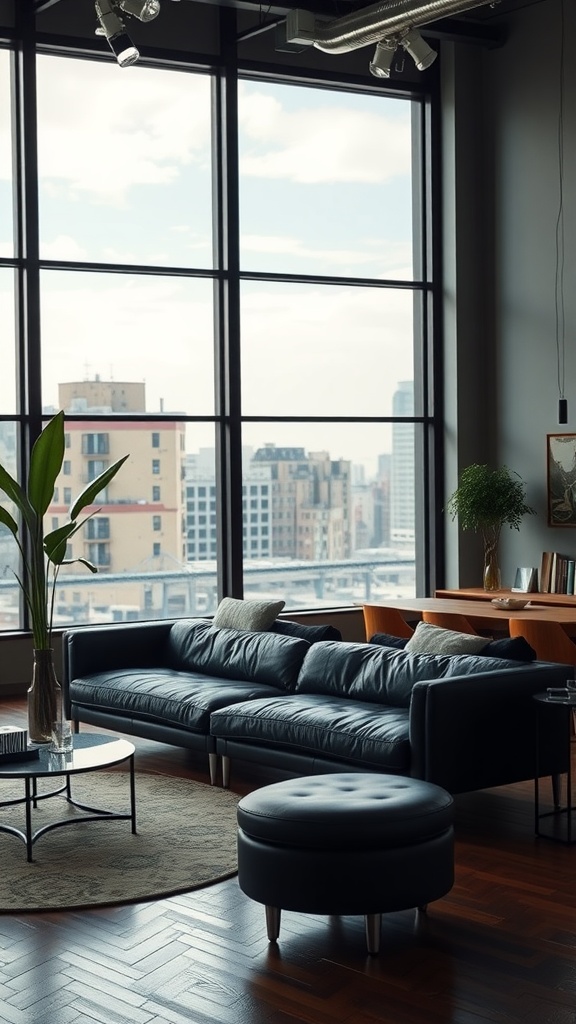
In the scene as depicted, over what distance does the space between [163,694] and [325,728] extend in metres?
1.28

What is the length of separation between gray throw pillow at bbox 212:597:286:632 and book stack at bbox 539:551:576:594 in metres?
3.61

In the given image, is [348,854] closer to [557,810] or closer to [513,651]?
[557,810]

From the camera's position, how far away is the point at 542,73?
10750 mm

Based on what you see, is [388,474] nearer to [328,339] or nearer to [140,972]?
[328,339]

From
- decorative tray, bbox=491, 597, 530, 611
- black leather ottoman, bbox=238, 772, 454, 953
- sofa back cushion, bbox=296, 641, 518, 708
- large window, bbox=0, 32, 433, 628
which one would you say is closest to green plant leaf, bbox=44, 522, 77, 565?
sofa back cushion, bbox=296, 641, 518, 708

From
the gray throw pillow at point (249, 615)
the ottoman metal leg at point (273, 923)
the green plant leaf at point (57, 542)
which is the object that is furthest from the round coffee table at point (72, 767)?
the gray throw pillow at point (249, 615)

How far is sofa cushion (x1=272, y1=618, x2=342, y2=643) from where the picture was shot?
277 inches

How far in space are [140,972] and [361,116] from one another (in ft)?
28.6

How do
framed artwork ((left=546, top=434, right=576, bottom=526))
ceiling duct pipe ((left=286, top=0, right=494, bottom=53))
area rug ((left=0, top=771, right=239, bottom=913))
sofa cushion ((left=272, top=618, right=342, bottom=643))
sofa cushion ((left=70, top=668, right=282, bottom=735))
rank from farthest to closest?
Answer: framed artwork ((left=546, top=434, right=576, bottom=526)) < ceiling duct pipe ((left=286, top=0, right=494, bottom=53)) < sofa cushion ((left=272, top=618, right=342, bottom=643)) < sofa cushion ((left=70, top=668, right=282, bottom=735)) < area rug ((left=0, top=771, right=239, bottom=913))

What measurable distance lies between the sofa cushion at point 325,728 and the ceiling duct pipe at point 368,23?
4.55m

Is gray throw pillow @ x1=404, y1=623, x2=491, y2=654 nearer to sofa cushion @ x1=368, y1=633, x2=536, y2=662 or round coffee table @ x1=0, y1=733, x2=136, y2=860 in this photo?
sofa cushion @ x1=368, y1=633, x2=536, y2=662

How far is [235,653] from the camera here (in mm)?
7270

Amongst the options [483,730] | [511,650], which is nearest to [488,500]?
[511,650]

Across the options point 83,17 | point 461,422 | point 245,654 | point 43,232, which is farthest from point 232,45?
point 245,654
